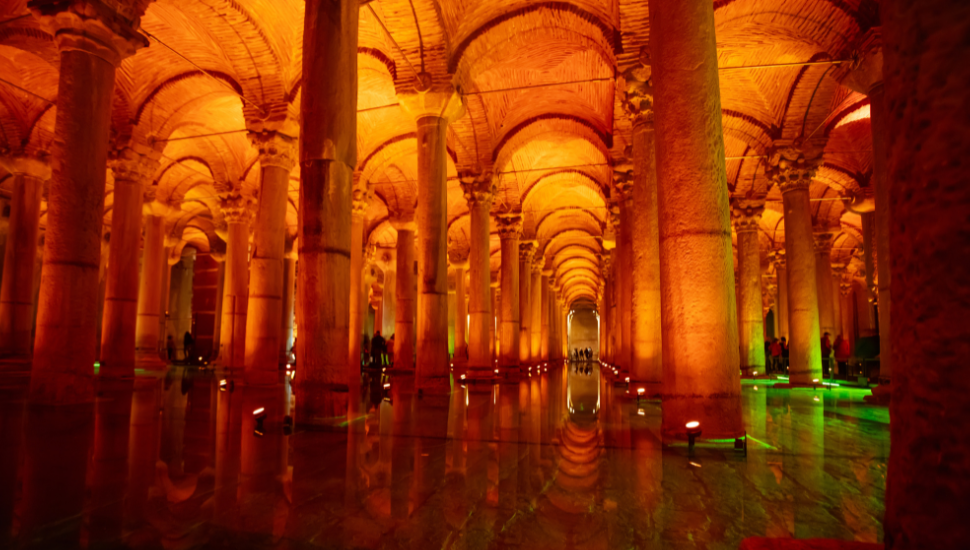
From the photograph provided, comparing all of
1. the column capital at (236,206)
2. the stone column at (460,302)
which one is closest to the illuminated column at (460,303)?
the stone column at (460,302)

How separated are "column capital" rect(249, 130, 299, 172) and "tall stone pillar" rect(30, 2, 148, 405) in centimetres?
391

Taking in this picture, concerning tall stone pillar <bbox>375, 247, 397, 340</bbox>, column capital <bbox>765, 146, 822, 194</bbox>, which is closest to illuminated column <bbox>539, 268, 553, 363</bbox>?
tall stone pillar <bbox>375, 247, 397, 340</bbox>

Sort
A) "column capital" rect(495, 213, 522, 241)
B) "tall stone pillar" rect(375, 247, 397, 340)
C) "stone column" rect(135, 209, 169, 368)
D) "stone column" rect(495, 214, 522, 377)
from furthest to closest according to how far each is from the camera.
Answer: "tall stone pillar" rect(375, 247, 397, 340)
"column capital" rect(495, 213, 522, 241)
"stone column" rect(495, 214, 522, 377)
"stone column" rect(135, 209, 169, 368)

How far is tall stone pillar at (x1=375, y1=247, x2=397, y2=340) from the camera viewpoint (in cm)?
3061

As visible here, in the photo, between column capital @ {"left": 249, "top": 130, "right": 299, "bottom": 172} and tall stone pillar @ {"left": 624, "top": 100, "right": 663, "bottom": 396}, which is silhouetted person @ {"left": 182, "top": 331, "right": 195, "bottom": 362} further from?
tall stone pillar @ {"left": 624, "top": 100, "right": 663, "bottom": 396}

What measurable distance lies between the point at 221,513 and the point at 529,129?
14.6m

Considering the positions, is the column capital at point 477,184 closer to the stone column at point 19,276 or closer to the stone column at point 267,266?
the stone column at point 267,266

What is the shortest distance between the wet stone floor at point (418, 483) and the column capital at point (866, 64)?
21.8 feet

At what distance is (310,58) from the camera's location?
22.4ft

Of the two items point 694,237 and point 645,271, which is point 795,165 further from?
point 694,237

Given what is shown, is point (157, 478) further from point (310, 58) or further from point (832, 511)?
point (310, 58)

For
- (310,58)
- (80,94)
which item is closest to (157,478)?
(310,58)

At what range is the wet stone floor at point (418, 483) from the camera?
2609mm

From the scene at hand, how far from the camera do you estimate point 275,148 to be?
37.8 feet
